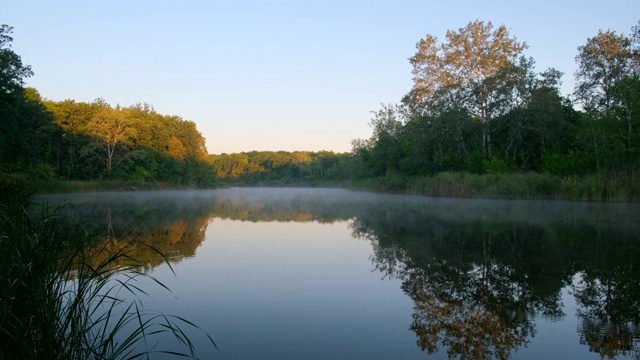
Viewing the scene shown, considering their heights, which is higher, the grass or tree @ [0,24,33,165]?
tree @ [0,24,33,165]

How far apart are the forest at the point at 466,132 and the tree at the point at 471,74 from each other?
8 cm

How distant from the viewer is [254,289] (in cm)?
635

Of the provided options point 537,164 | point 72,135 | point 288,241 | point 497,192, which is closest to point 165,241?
point 288,241

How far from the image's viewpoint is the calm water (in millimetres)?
4250

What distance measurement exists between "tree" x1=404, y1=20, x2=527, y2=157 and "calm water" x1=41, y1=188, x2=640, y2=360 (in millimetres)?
23975

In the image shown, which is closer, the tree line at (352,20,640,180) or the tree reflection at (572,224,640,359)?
the tree reflection at (572,224,640,359)

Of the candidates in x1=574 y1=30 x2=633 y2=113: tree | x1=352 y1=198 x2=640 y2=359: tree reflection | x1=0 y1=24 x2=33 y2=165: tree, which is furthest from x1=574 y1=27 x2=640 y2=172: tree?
x1=0 y1=24 x2=33 y2=165: tree

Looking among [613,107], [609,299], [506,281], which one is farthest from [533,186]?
[609,299]

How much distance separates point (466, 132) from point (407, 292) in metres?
32.9

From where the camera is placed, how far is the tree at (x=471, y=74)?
113 feet

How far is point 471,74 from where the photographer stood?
37.2 m

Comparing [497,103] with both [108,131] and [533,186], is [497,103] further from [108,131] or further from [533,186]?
[108,131]

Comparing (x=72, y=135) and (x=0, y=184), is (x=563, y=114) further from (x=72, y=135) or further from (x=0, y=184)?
(x=72, y=135)

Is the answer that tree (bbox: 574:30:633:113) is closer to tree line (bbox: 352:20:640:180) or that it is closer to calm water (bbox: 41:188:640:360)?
tree line (bbox: 352:20:640:180)
